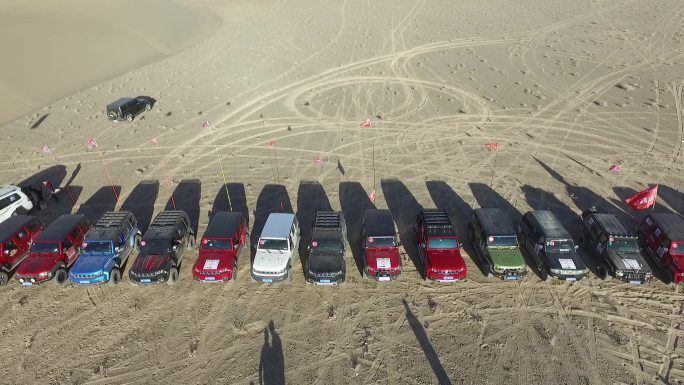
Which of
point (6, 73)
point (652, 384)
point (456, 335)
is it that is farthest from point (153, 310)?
point (6, 73)

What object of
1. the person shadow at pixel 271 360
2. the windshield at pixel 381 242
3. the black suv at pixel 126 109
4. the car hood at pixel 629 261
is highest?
the black suv at pixel 126 109

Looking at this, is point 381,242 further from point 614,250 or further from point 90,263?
point 90,263

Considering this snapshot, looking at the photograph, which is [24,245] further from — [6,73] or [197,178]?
[6,73]

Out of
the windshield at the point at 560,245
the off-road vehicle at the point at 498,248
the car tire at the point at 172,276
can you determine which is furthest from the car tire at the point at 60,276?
the windshield at the point at 560,245

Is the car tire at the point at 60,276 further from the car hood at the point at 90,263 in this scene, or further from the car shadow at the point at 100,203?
the car shadow at the point at 100,203

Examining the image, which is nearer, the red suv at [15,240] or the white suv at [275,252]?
the white suv at [275,252]

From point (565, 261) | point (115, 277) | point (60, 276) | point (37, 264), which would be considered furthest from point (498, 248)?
point (37, 264)
